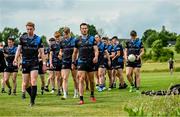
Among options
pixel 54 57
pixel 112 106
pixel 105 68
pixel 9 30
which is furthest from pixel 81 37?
pixel 9 30

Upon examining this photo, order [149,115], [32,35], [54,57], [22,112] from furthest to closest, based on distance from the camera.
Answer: [54,57]
[32,35]
[22,112]
[149,115]

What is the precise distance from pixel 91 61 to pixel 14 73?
22.5ft

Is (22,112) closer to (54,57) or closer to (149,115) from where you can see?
(149,115)

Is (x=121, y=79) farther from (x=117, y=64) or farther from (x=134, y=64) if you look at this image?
(x=134, y=64)

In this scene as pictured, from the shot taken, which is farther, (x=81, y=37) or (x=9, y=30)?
(x=9, y=30)

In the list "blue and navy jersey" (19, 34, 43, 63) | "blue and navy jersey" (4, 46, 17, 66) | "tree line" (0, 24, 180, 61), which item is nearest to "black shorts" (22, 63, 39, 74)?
"blue and navy jersey" (19, 34, 43, 63)

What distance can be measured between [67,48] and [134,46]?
14.2 feet

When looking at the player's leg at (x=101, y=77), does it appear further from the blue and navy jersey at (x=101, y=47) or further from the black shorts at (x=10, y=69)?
the black shorts at (x=10, y=69)

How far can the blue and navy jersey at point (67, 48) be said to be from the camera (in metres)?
18.8

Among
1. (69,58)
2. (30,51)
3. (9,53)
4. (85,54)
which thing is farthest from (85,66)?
(9,53)

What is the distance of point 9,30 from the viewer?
184500 mm

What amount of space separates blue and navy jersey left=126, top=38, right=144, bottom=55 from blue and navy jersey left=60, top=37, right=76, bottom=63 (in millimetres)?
4040

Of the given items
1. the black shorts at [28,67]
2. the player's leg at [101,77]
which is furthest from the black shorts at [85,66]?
the player's leg at [101,77]

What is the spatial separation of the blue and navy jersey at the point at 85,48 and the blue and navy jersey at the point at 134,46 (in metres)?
5.61
